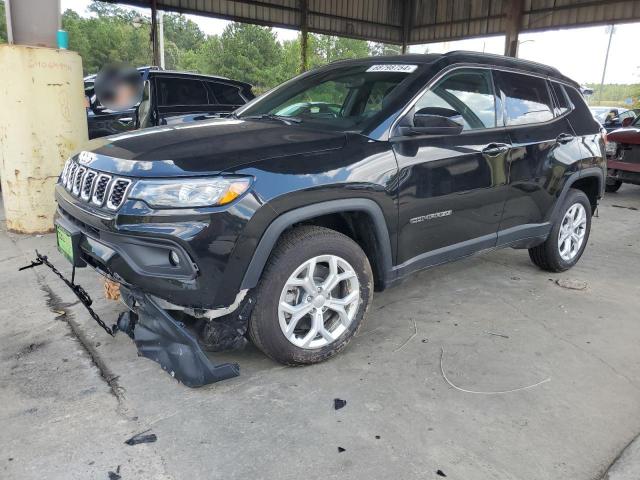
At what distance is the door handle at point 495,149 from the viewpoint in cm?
358

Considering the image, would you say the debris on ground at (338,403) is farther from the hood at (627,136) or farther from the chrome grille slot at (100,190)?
the hood at (627,136)

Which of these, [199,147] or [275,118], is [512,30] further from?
[199,147]

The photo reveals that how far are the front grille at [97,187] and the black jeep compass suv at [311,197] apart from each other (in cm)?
1

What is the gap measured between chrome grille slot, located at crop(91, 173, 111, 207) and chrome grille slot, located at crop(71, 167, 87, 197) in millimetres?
234

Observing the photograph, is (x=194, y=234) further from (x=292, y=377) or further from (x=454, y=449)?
(x=454, y=449)

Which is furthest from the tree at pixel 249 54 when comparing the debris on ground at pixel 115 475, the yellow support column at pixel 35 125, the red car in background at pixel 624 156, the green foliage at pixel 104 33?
the debris on ground at pixel 115 475

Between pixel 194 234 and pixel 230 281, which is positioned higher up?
pixel 194 234

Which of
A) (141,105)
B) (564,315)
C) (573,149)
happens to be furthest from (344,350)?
(141,105)

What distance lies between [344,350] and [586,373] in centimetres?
144

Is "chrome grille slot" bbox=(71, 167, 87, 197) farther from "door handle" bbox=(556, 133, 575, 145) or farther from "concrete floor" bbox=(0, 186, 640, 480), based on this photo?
"door handle" bbox=(556, 133, 575, 145)

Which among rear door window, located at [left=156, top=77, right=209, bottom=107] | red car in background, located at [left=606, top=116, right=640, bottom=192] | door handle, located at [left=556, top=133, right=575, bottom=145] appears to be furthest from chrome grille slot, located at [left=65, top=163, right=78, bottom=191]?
red car in background, located at [left=606, top=116, right=640, bottom=192]

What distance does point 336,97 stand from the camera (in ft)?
12.2

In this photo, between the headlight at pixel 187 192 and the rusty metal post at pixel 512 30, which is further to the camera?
the rusty metal post at pixel 512 30

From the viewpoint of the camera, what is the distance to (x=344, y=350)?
127 inches
